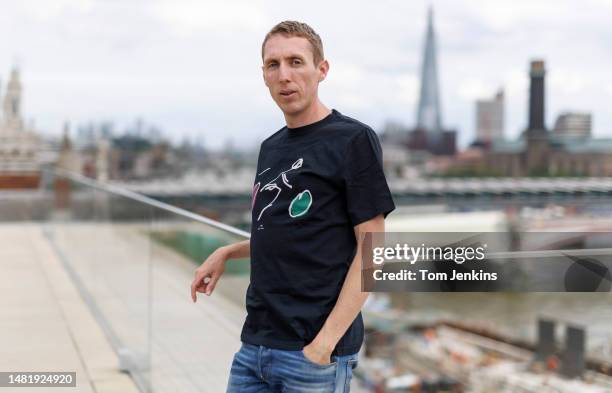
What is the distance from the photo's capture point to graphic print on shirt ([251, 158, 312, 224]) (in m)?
1.84

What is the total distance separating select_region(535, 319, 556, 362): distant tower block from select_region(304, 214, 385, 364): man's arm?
506 mm

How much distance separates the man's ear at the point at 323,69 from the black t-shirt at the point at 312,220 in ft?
0.28

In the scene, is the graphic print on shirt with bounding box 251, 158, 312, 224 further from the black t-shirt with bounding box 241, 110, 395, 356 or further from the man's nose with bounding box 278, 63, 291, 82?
the man's nose with bounding box 278, 63, 291, 82

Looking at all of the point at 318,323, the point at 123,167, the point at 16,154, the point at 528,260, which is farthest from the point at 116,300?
the point at 123,167

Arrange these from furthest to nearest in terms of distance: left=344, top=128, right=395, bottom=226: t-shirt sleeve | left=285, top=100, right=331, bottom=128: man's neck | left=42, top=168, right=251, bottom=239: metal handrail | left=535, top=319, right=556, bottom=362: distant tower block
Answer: left=42, top=168, right=251, bottom=239: metal handrail < left=535, top=319, right=556, bottom=362: distant tower block < left=285, top=100, right=331, bottom=128: man's neck < left=344, top=128, right=395, bottom=226: t-shirt sleeve

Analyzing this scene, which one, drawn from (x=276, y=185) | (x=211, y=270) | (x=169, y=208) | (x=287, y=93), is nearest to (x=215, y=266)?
(x=211, y=270)

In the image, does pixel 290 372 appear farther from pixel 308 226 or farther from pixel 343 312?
pixel 308 226

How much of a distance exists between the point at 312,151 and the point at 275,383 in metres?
0.54

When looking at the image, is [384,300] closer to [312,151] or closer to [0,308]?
[312,151]

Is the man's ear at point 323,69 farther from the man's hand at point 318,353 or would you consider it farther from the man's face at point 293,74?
the man's hand at point 318,353

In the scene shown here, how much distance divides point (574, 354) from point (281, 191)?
79 cm

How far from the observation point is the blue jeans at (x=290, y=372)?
188 centimetres

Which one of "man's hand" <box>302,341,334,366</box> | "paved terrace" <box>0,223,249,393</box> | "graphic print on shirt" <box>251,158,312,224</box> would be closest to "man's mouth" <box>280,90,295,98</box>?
"graphic print on shirt" <box>251,158,312,224</box>

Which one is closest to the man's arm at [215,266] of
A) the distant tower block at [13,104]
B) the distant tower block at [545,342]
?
the distant tower block at [545,342]
